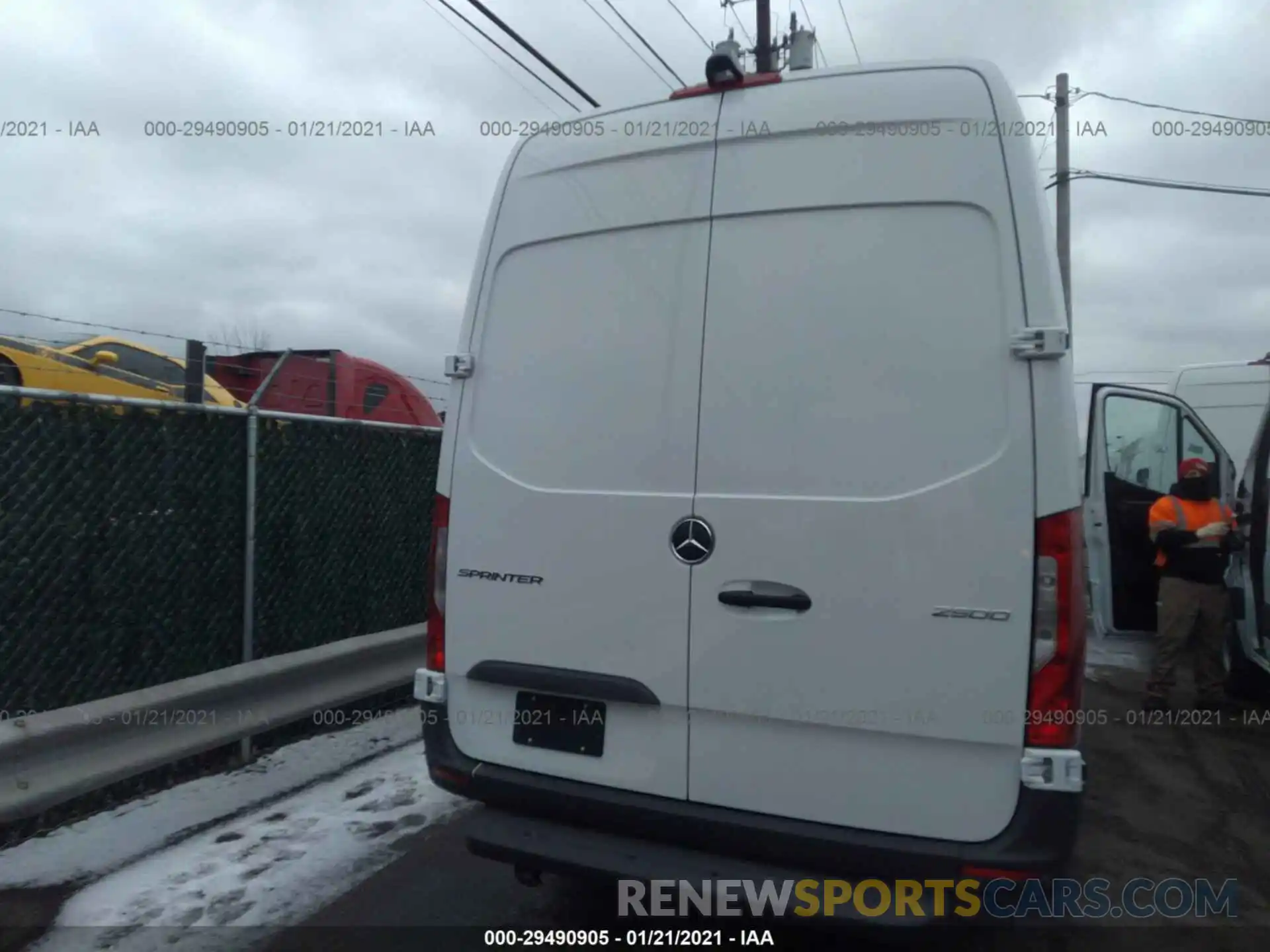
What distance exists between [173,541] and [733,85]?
3.56 m

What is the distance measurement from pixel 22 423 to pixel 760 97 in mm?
3360

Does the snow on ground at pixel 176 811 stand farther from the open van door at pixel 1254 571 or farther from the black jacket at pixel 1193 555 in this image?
the open van door at pixel 1254 571

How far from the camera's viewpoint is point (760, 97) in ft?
9.89

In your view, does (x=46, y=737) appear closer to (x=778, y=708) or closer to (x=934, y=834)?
(x=778, y=708)

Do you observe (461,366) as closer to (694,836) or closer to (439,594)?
(439,594)

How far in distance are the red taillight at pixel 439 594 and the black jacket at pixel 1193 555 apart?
5.35 meters

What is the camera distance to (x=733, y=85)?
3.09m

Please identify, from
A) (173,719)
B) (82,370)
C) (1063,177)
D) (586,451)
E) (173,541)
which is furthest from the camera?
(1063,177)

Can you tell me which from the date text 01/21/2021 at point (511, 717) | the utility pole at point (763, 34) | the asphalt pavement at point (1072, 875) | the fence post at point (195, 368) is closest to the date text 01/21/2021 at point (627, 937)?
the asphalt pavement at point (1072, 875)

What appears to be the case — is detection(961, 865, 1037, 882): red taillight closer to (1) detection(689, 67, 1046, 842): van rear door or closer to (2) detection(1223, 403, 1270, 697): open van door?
(1) detection(689, 67, 1046, 842): van rear door

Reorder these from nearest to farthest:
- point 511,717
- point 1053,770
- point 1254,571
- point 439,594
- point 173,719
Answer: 1. point 1053,770
2. point 511,717
3. point 439,594
4. point 173,719
5. point 1254,571

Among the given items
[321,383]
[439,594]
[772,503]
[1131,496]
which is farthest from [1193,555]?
[321,383]

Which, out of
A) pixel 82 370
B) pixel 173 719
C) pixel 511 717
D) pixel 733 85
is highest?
pixel 733 85

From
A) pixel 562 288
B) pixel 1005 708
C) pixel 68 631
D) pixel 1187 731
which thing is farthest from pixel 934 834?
pixel 1187 731
